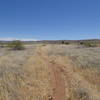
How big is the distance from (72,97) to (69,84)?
2.02m

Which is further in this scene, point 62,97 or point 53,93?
point 53,93

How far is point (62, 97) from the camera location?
738cm

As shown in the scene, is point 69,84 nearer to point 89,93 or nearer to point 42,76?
point 89,93

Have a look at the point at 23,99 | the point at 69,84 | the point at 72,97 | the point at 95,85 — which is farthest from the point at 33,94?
the point at 95,85

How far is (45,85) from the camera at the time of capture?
30.4 feet

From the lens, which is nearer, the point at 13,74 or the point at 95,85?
the point at 95,85

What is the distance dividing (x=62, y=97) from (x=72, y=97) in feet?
1.84

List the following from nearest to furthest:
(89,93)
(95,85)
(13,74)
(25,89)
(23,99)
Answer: (23,99) < (89,93) < (25,89) < (95,85) < (13,74)

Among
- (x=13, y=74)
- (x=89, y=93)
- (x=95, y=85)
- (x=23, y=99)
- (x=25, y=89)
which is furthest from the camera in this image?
(x=13, y=74)

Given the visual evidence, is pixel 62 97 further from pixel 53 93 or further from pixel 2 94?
pixel 2 94

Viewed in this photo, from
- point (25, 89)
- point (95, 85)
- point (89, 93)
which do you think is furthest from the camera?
point (95, 85)

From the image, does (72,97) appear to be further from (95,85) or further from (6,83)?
(6,83)

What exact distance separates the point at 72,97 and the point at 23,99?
107 inches

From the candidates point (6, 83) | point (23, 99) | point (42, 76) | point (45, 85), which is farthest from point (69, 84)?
point (6, 83)
